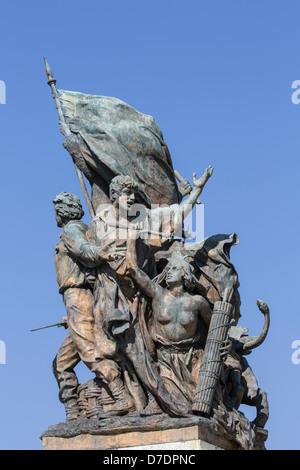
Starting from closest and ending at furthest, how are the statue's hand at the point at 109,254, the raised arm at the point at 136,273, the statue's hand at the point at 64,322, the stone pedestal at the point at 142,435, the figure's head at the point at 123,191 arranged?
the stone pedestal at the point at 142,435 → the statue's hand at the point at 109,254 → the raised arm at the point at 136,273 → the figure's head at the point at 123,191 → the statue's hand at the point at 64,322

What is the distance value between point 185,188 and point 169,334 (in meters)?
2.89

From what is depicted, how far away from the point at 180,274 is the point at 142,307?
2.33 feet

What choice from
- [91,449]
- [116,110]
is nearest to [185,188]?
[116,110]

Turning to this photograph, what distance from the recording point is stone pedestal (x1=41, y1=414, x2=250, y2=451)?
665 inches

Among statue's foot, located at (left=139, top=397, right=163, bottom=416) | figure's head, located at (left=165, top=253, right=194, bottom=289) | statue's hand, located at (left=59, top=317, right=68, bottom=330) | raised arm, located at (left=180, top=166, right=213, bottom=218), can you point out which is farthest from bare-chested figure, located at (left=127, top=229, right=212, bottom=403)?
statue's hand, located at (left=59, top=317, right=68, bottom=330)

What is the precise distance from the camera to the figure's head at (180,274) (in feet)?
58.7

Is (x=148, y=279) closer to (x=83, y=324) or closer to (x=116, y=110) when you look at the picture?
(x=83, y=324)

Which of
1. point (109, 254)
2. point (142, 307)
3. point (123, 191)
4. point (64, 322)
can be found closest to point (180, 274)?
point (142, 307)

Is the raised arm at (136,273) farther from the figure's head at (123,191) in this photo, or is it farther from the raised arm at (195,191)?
the raised arm at (195,191)

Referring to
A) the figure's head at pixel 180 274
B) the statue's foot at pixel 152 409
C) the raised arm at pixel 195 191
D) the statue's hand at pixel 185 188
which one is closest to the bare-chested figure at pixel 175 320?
the figure's head at pixel 180 274

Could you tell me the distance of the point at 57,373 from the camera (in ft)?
60.5

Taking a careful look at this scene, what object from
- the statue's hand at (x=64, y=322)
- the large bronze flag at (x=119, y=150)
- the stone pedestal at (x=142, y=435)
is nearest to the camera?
the stone pedestal at (x=142, y=435)

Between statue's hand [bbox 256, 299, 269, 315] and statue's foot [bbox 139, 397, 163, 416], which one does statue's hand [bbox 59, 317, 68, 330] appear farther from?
statue's hand [bbox 256, 299, 269, 315]

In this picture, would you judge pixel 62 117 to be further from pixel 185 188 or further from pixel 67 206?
pixel 185 188
